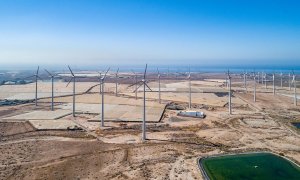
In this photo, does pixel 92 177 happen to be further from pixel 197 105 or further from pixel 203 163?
pixel 197 105

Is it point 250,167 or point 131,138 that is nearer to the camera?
point 250,167

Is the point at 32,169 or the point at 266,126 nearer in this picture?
the point at 32,169

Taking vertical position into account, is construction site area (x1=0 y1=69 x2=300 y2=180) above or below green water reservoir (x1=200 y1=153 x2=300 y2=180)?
above

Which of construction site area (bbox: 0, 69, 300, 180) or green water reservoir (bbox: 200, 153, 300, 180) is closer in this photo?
green water reservoir (bbox: 200, 153, 300, 180)

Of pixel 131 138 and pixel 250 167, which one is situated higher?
pixel 131 138

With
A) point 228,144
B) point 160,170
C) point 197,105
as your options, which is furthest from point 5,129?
point 197,105

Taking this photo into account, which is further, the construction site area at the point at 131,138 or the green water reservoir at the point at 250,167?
the construction site area at the point at 131,138

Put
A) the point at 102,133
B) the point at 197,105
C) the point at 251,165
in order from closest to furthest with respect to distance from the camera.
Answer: the point at 251,165 < the point at 102,133 < the point at 197,105

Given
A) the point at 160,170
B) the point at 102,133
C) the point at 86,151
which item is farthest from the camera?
the point at 102,133
